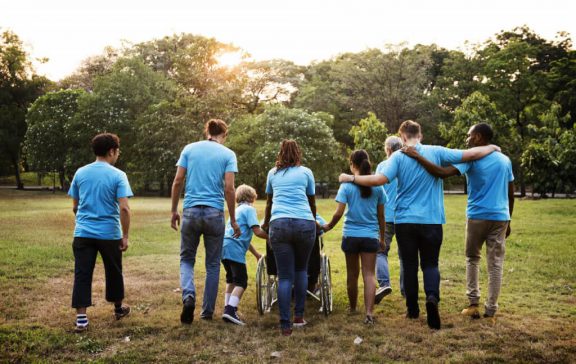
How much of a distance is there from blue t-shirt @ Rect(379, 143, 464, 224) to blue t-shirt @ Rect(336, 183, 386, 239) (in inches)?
12.5

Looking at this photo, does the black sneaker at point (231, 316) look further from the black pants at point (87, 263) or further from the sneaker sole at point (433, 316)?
the sneaker sole at point (433, 316)

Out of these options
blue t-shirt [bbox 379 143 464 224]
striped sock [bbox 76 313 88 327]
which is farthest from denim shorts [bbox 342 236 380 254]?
striped sock [bbox 76 313 88 327]

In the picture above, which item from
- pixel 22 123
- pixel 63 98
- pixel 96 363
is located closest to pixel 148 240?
pixel 96 363

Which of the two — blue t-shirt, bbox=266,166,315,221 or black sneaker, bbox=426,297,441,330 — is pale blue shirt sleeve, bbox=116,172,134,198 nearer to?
blue t-shirt, bbox=266,166,315,221

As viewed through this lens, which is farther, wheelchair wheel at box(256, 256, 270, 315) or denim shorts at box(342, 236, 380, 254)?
wheelchair wheel at box(256, 256, 270, 315)

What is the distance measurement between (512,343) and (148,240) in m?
9.68

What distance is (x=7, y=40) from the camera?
44.8 m

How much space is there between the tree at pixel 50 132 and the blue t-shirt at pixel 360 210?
124 feet

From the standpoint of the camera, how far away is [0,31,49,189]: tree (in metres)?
44.0

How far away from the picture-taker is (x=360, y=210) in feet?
17.8

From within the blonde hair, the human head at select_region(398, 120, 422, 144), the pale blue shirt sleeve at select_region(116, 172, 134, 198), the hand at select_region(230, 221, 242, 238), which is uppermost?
the human head at select_region(398, 120, 422, 144)

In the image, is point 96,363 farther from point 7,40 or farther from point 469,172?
point 7,40

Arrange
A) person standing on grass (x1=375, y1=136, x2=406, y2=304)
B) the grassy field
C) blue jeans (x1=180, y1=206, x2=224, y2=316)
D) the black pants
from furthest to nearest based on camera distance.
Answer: person standing on grass (x1=375, y1=136, x2=406, y2=304)
blue jeans (x1=180, y1=206, x2=224, y2=316)
the black pants
the grassy field

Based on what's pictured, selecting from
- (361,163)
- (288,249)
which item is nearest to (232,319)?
(288,249)
